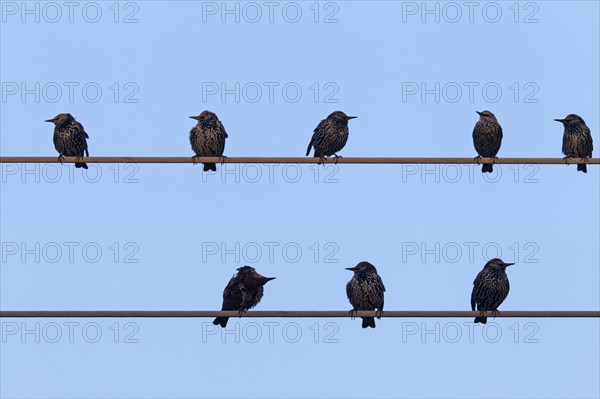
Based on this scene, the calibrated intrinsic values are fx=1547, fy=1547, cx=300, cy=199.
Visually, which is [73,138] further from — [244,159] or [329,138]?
[244,159]

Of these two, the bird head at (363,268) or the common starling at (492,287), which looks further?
the bird head at (363,268)

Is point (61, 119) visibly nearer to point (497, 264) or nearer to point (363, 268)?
point (363, 268)

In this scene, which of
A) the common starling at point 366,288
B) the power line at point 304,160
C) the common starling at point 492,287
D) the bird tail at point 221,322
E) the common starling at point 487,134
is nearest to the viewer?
the power line at point 304,160

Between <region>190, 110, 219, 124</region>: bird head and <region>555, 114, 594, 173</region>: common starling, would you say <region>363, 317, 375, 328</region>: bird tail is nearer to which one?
<region>190, 110, 219, 124</region>: bird head

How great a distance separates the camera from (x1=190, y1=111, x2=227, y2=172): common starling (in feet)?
65.1

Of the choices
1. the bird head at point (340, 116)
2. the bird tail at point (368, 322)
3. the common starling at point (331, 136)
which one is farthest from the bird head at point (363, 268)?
the bird head at point (340, 116)

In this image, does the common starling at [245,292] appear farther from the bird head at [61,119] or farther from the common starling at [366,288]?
the bird head at [61,119]

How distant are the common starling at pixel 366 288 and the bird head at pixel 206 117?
118 inches

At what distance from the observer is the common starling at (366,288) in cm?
1850

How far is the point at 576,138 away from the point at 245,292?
5183mm

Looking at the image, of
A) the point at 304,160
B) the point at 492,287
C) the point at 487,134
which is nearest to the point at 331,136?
the point at 487,134

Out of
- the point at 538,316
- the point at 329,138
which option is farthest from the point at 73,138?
the point at 538,316

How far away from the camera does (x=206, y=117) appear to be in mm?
20094

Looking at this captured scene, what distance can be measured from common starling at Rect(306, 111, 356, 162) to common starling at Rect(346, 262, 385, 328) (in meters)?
2.32
